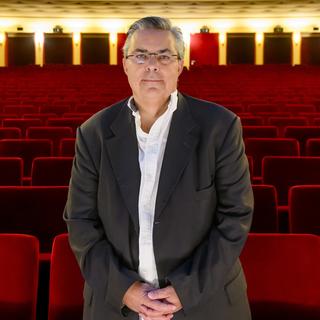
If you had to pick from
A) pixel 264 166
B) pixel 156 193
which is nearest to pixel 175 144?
pixel 156 193

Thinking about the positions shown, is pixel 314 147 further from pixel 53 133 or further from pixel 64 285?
pixel 64 285

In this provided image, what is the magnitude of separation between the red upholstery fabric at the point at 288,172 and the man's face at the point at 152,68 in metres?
2.60

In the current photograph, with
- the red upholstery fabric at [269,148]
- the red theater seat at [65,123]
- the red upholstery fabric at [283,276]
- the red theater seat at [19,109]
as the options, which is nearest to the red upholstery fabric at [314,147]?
the red upholstery fabric at [269,148]

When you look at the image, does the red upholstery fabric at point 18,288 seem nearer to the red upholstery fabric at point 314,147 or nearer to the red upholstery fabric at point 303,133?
the red upholstery fabric at point 314,147

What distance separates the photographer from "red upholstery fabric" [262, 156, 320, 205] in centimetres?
415

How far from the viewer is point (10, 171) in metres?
4.13

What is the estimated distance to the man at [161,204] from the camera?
166cm

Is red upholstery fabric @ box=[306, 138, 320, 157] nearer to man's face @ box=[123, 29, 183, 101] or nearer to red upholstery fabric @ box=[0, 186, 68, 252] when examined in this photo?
red upholstery fabric @ box=[0, 186, 68, 252]

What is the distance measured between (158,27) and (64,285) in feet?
3.53

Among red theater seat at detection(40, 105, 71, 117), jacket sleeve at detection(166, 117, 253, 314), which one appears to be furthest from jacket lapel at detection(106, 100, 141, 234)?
red theater seat at detection(40, 105, 71, 117)

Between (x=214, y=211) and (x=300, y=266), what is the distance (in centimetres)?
60

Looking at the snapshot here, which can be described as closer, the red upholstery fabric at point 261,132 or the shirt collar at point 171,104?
the shirt collar at point 171,104

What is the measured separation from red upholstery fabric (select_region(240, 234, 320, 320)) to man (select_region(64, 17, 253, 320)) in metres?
0.37

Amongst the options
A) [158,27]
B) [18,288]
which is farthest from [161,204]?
[18,288]
